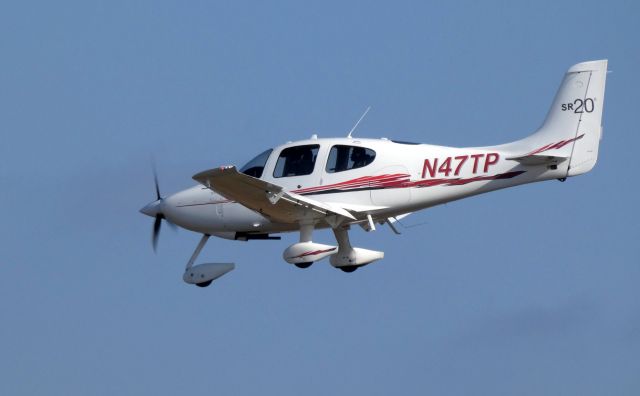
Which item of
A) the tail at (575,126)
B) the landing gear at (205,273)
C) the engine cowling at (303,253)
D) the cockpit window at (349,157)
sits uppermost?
the tail at (575,126)

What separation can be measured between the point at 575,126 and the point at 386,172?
3443mm

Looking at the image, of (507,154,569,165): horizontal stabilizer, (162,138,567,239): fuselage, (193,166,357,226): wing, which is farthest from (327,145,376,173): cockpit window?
(507,154,569,165): horizontal stabilizer

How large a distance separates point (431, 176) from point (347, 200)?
5.14 feet

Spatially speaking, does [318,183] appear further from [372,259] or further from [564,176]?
[564,176]

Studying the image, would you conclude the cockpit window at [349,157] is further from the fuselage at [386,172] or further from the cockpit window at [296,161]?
the cockpit window at [296,161]

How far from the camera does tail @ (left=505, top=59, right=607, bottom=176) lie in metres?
36.7

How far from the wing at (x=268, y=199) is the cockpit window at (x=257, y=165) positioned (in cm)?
86

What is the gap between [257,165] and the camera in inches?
1508

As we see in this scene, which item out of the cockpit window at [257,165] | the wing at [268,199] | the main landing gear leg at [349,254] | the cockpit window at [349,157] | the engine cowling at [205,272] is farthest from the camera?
the engine cowling at [205,272]

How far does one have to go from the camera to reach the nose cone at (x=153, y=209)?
39812 mm

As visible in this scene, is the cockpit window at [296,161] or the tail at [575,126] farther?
the cockpit window at [296,161]

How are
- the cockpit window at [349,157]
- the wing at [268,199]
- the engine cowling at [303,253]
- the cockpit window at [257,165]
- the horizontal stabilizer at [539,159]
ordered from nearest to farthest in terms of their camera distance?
the wing at [268,199] → the horizontal stabilizer at [539,159] → the engine cowling at [303,253] → the cockpit window at [349,157] → the cockpit window at [257,165]

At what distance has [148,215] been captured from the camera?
131 ft

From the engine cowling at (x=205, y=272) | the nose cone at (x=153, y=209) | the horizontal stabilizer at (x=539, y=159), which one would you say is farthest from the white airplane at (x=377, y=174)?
the nose cone at (x=153, y=209)
